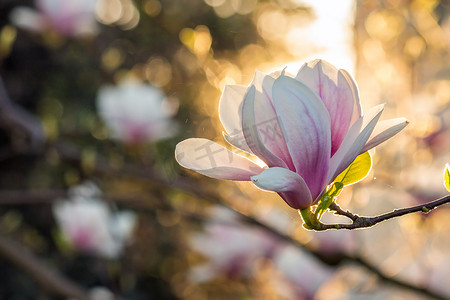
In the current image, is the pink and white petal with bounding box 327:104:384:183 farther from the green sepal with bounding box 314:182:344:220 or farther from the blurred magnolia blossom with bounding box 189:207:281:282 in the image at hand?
the blurred magnolia blossom with bounding box 189:207:281:282

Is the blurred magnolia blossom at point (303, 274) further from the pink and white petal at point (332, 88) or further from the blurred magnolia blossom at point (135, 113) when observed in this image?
the pink and white petal at point (332, 88)

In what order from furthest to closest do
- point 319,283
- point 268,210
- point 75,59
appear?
point 75,59, point 268,210, point 319,283

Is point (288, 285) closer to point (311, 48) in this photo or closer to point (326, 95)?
point (311, 48)

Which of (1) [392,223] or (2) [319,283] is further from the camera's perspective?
(1) [392,223]

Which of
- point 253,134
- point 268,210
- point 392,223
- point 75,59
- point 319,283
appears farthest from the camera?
point 75,59

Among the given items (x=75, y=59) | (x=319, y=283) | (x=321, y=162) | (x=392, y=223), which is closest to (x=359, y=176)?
(x=321, y=162)

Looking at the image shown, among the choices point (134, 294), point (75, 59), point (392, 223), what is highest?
point (392, 223)
